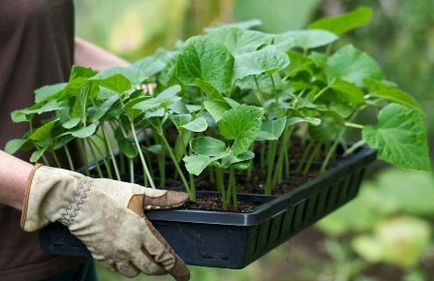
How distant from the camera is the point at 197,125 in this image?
4.34 feet

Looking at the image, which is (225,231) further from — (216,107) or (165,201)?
(216,107)

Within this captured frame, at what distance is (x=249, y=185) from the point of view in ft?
5.20

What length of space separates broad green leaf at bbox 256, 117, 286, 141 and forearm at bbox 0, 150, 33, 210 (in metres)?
0.36

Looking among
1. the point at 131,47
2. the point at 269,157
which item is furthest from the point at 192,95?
the point at 131,47

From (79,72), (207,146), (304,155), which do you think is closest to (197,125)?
(207,146)

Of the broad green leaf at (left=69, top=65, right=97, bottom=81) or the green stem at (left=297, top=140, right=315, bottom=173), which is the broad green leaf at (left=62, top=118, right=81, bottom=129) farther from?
the green stem at (left=297, top=140, right=315, bottom=173)

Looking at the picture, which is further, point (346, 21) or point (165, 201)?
point (346, 21)

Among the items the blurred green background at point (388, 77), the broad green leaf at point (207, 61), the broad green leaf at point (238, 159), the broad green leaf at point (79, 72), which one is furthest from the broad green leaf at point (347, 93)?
the blurred green background at point (388, 77)

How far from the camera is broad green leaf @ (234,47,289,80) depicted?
1.40m

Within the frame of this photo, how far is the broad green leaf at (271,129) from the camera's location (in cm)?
137

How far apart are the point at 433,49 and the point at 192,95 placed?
2.64 metres

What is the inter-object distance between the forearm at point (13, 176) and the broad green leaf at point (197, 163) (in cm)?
25

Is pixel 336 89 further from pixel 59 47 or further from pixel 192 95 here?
pixel 59 47

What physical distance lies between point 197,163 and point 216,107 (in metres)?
0.14
